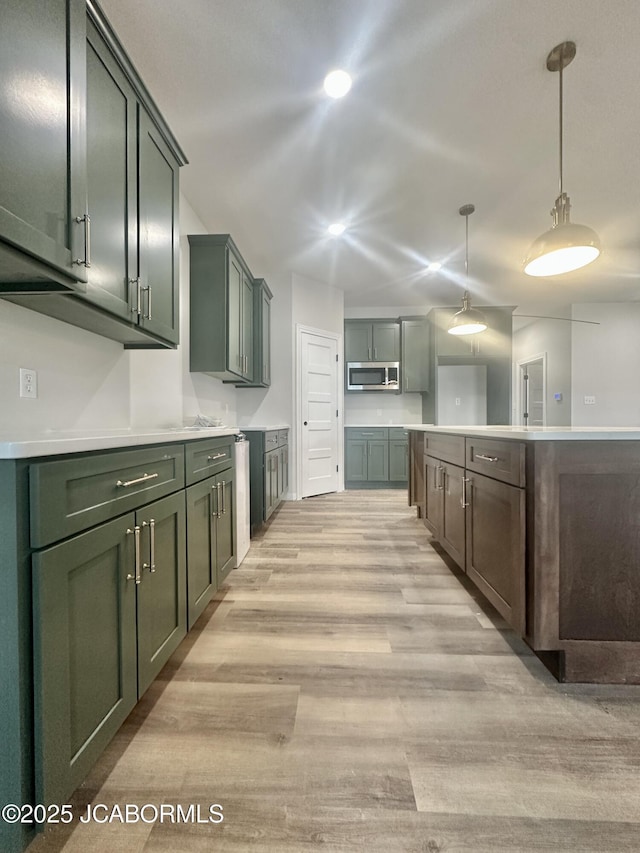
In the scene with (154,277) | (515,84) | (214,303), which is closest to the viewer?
(154,277)

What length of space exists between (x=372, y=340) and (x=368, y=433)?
144 centimetres

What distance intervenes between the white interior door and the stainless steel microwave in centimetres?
48

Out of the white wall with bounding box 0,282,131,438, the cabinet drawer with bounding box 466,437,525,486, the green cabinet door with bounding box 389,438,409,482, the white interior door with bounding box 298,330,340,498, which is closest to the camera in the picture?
the white wall with bounding box 0,282,131,438

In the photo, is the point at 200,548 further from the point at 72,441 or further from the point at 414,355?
the point at 414,355

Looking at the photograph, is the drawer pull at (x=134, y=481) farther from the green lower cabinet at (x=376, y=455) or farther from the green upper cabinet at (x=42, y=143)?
the green lower cabinet at (x=376, y=455)

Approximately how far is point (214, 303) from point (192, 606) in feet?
7.41

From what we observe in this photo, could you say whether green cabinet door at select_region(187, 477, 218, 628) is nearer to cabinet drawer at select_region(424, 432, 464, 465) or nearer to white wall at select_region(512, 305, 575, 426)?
cabinet drawer at select_region(424, 432, 464, 465)

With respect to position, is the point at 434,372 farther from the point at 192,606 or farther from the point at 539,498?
the point at 192,606

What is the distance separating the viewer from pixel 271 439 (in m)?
3.45

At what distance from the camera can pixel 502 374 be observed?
5578 mm

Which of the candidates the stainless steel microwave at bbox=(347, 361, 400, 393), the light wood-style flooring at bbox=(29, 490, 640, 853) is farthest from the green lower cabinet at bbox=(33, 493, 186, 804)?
the stainless steel microwave at bbox=(347, 361, 400, 393)

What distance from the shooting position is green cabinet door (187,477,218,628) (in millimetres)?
1517

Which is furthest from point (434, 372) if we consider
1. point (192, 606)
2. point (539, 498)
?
point (192, 606)

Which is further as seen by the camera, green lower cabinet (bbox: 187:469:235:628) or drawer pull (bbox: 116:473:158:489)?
green lower cabinet (bbox: 187:469:235:628)
